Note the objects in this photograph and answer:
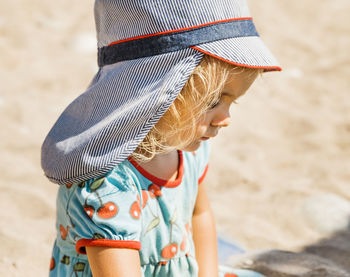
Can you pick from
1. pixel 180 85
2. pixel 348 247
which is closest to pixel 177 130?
pixel 180 85

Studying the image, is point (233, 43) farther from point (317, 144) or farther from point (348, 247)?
point (317, 144)

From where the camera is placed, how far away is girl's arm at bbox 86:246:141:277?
125cm

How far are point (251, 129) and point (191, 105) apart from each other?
1.82 m

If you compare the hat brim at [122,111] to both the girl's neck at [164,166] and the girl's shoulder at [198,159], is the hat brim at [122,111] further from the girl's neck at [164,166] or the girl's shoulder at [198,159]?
the girl's shoulder at [198,159]

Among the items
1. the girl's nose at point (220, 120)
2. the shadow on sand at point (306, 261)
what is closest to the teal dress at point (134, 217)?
the girl's nose at point (220, 120)

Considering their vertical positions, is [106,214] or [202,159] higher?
[202,159]

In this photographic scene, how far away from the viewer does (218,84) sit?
4.21 ft

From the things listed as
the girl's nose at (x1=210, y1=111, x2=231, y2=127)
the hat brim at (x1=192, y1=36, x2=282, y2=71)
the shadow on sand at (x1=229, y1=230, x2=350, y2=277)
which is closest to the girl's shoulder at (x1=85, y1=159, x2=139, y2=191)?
the girl's nose at (x1=210, y1=111, x2=231, y2=127)

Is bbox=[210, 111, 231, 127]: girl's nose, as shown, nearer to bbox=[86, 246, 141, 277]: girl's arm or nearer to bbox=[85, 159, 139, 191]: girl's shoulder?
bbox=[85, 159, 139, 191]: girl's shoulder

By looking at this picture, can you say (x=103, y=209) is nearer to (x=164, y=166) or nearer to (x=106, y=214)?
(x=106, y=214)

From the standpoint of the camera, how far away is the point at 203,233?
1.70 meters

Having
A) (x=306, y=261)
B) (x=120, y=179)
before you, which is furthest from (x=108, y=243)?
(x=306, y=261)

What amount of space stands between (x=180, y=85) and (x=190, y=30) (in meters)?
0.13

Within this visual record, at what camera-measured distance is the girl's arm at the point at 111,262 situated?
1247mm
